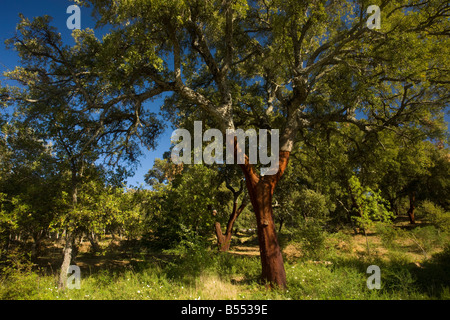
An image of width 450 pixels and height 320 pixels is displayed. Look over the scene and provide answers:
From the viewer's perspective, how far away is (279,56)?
7414 mm

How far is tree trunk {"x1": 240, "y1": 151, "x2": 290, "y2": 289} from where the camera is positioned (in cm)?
597

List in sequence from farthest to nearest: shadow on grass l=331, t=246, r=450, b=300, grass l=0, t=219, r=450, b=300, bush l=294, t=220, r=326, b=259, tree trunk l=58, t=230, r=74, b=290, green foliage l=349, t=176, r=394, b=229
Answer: bush l=294, t=220, r=326, b=259
green foliage l=349, t=176, r=394, b=229
tree trunk l=58, t=230, r=74, b=290
grass l=0, t=219, r=450, b=300
shadow on grass l=331, t=246, r=450, b=300

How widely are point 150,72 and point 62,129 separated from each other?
11.3ft

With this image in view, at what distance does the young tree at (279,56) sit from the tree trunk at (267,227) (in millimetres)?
29

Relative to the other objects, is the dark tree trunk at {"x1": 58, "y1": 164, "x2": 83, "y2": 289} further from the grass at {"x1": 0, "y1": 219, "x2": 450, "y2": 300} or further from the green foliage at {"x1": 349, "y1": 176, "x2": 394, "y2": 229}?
the green foliage at {"x1": 349, "y1": 176, "x2": 394, "y2": 229}

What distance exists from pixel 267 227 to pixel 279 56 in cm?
579

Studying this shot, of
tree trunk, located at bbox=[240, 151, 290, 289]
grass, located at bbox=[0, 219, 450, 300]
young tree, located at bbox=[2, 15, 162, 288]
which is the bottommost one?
grass, located at bbox=[0, 219, 450, 300]

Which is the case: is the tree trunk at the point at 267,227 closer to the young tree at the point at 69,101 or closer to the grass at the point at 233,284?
the grass at the point at 233,284

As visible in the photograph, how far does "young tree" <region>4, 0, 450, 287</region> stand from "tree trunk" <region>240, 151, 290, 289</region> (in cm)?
3

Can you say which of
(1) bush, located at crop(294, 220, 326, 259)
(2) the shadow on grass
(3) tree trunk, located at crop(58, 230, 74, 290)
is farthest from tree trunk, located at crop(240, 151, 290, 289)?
(3) tree trunk, located at crop(58, 230, 74, 290)

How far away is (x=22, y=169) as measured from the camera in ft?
33.0

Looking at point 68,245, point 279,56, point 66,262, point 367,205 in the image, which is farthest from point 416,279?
point 68,245

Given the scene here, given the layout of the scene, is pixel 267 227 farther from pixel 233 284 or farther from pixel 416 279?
pixel 416 279
